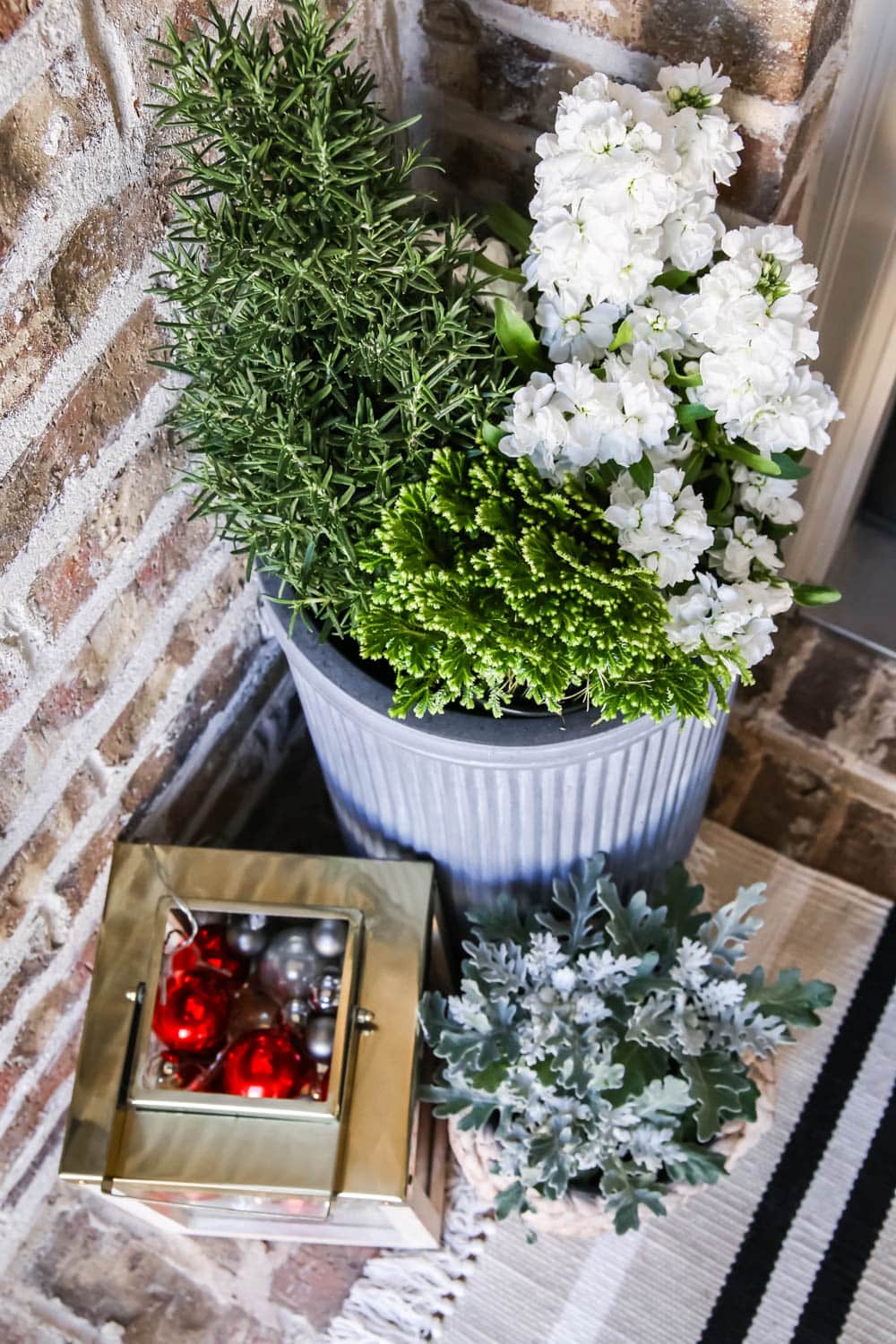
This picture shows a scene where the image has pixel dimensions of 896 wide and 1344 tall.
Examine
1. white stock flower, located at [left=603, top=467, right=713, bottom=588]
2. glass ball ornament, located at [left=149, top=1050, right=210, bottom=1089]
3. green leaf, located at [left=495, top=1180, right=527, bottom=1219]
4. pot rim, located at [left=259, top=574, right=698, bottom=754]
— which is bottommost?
green leaf, located at [left=495, top=1180, right=527, bottom=1219]

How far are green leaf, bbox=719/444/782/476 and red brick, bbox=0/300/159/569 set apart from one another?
44cm

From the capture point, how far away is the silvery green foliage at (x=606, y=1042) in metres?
1.08

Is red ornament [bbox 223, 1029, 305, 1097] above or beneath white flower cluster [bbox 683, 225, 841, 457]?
beneath

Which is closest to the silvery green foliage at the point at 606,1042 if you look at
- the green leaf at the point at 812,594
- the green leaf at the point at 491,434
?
the green leaf at the point at 812,594

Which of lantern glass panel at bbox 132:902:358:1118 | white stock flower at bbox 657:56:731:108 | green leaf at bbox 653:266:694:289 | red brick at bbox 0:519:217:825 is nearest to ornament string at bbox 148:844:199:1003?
lantern glass panel at bbox 132:902:358:1118

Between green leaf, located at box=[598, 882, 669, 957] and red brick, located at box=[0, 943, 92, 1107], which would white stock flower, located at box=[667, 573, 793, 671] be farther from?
red brick, located at box=[0, 943, 92, 1107]

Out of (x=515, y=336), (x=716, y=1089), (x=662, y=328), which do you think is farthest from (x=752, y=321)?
(x=716, y=1089)

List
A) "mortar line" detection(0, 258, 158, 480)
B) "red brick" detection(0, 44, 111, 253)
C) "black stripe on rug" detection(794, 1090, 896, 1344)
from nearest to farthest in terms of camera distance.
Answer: "red brick" detection(0, 44, 111, 253) → "mortar line" detection(0, 258, 158, 480) → "black stripe on rug" detection(794, 1090, 896, 1344)

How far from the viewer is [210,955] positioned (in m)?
1.14

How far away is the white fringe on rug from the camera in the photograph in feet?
4.14

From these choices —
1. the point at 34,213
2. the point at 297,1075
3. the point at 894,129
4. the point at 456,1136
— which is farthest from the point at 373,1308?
the point at 894,129

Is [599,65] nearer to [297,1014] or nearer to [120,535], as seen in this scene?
[120,535]

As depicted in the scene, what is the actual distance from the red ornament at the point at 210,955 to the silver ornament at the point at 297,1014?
65 mm

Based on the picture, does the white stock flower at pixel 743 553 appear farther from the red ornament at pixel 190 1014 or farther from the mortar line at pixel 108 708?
the red ornament at pixel 190 1014
